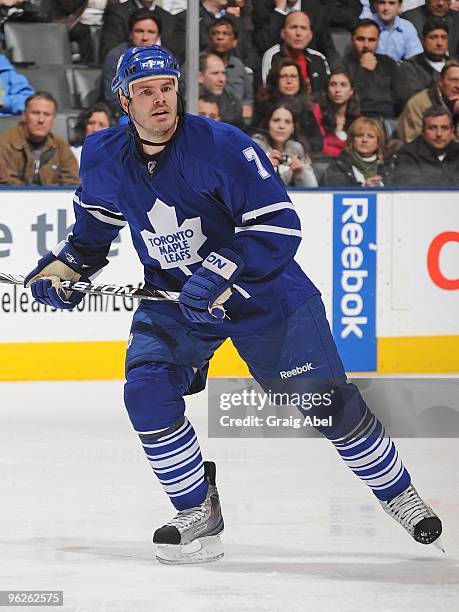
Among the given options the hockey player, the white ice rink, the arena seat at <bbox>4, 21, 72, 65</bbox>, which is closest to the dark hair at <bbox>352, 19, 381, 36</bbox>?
the arena seat at <bbox>4, 21, 72, 65</bbox>

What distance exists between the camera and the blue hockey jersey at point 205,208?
2896 millimetres

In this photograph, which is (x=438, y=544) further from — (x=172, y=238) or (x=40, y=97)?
(x=40, y=97)

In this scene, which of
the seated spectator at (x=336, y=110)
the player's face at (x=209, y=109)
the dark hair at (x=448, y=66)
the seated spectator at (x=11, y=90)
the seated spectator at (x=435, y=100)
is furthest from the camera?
the dark hair at (x=448, y=66)

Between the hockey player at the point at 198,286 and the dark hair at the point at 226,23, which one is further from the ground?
the dark hair at the point at 226,23

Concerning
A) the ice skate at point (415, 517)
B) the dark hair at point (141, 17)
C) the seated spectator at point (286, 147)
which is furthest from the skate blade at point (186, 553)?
the dark hair at point (141, 17)

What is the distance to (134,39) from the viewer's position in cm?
648

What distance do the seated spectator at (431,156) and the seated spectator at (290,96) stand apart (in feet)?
1.34

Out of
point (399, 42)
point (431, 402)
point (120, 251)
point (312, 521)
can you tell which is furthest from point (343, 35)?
point (312, 521)

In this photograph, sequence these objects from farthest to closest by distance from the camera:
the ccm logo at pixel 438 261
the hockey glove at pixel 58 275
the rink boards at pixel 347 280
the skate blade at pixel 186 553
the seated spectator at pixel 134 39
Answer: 1. the seated spectator at pixel 134 39
2. the ccm logo at pixel 438 261
3. the rink boards at pixel 347 280
4. the hockey glove at pixel 58 275
5. the skate blade at pixel 186 553

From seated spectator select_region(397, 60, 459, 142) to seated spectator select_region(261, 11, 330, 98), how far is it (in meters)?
0.43

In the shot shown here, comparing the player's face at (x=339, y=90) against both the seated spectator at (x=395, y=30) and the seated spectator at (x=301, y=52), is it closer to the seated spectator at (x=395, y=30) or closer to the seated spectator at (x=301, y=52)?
the seated spectator at (x=301, y=52)

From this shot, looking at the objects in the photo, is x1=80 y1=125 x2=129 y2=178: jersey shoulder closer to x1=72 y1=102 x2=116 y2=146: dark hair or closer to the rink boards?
the rink boards

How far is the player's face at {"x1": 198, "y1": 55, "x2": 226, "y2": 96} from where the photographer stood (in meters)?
6.30

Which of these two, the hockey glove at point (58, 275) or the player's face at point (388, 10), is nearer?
the hockey glove at point (58, 275)
